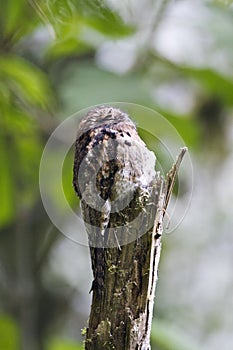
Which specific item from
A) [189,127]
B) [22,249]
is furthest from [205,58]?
[22,249]

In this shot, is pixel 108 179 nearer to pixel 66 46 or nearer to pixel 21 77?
pixel 21 77

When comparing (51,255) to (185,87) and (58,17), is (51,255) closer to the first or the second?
(185,87)

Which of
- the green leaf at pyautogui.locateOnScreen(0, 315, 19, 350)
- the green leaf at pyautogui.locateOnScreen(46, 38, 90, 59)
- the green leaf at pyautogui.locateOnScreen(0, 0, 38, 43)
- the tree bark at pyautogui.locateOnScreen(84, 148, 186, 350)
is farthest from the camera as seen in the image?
the green leaf at pyautogui.locateOnScreen(0, 315, 19, 350)

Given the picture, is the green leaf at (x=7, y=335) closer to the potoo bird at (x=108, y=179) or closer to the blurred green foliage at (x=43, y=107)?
the blurred green foliage at (x=43, y=107)


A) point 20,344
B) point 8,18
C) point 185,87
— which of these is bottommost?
point 20,344

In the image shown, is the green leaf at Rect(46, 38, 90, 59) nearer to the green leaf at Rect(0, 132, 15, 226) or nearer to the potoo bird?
the green leaf at Rect(0, 132, 15, 226)

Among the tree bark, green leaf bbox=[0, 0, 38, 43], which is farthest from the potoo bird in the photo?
green leaf bbox=[0, 0, 38, 43]

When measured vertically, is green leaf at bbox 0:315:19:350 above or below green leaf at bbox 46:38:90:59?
below
